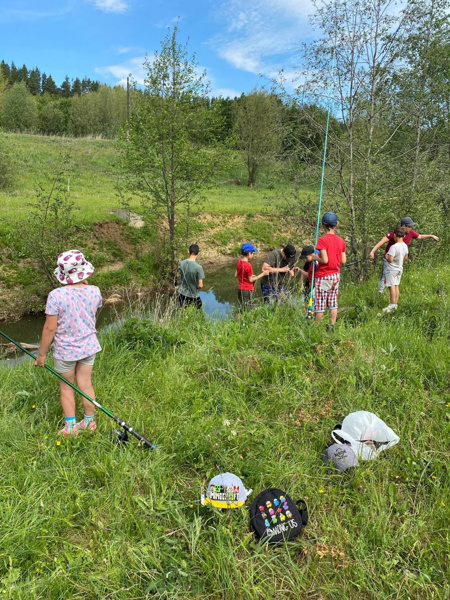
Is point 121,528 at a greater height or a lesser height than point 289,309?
lesser

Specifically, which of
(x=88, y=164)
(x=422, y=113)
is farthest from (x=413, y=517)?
(x=88, y=164)

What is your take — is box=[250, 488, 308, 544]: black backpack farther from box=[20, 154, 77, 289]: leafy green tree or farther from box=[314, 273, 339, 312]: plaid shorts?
box=[20, 154, 77, 289]: leafy green tree

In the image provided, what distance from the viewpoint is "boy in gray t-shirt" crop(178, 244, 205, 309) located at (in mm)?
7223

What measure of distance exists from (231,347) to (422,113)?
814 cm

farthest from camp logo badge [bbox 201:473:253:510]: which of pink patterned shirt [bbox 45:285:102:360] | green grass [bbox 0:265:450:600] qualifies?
pink patterned shirt [bbox 45:285:102:360]

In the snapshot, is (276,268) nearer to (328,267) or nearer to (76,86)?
(328,267)

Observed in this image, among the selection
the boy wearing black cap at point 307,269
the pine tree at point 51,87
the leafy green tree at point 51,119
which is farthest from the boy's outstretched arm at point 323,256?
the pine tree at point 51,87

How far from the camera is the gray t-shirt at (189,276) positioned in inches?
284

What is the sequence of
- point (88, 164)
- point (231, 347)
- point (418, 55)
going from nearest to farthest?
1. point (231, 347)
2. point (418, 55)
3. point (88, 164)

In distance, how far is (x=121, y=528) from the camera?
243 centimetres

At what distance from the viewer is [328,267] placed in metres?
5.67

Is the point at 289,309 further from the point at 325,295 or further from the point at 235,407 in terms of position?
the point at 235,407

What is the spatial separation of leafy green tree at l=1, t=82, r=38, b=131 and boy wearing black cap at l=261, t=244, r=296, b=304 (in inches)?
1919

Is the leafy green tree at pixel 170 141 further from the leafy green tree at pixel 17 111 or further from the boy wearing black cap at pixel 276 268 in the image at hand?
the leafy green tree at pixel 17 111
